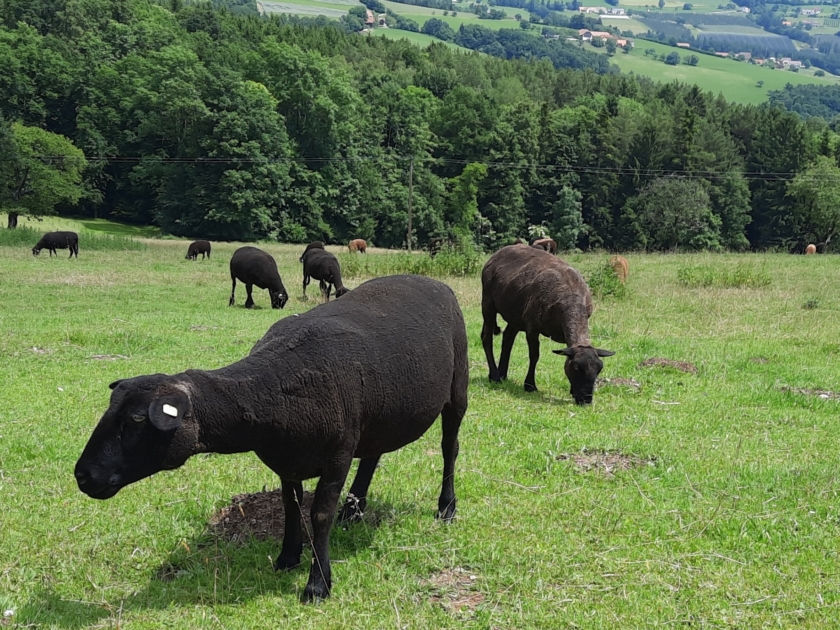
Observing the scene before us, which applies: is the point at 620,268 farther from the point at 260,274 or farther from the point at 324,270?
the point at 260,274

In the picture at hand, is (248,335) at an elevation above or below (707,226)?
above

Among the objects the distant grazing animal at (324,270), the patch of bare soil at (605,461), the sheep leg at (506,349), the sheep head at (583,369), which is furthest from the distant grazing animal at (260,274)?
the patch of bare soil at (605,461)

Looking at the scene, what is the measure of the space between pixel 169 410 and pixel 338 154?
85933mm

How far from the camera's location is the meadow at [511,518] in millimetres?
5320

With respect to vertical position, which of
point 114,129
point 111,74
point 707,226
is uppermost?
point 111,74

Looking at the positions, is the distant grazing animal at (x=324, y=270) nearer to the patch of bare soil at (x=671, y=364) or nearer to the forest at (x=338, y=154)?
the patch of bare soil at (x=671, y=364)

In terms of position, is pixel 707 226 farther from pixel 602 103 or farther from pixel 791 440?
pixel 791 440

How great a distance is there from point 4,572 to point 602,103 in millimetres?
125244

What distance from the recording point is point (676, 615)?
5266 millimetres

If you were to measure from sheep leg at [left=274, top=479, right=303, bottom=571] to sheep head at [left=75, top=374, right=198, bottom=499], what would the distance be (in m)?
1.19

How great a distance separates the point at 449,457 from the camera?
22.9 ft

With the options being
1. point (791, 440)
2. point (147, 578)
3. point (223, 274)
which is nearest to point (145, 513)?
point (147, 578)

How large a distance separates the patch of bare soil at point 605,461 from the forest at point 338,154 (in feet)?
209

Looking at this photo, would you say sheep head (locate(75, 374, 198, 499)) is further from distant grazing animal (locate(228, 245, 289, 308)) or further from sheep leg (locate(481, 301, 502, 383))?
distant grazing animal (locate(228, 245, 289, 308))
